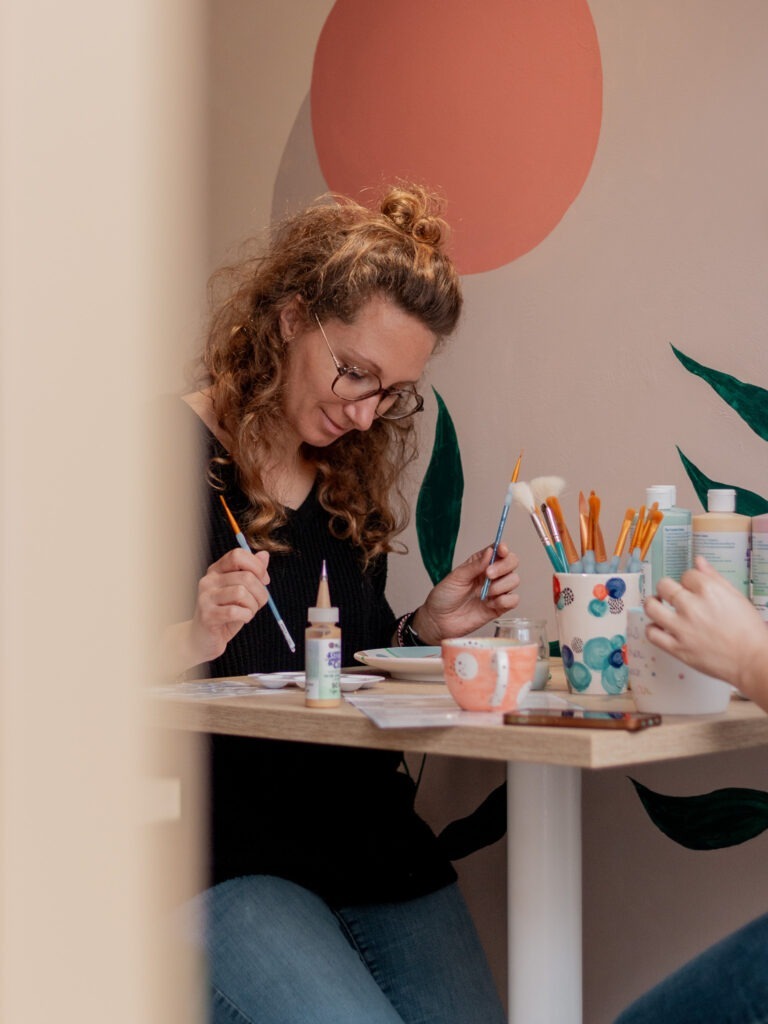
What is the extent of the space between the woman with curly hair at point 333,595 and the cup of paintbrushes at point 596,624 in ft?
0.97

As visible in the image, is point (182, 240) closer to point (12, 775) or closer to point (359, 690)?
point (12, 775)

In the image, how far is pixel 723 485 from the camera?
142 cm

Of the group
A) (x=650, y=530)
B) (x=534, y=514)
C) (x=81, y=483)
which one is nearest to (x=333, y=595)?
(x=534, y=514)

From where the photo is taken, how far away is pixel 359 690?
111 centimetres

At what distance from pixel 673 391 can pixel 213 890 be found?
2.85 ft

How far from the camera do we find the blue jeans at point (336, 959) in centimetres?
96

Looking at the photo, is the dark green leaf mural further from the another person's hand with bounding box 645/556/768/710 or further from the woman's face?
the another person's hand with bounding box 645/556/768/710

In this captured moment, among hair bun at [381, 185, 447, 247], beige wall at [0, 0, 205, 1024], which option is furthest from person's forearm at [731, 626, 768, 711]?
hair bun at [381, 185, 447, 247]

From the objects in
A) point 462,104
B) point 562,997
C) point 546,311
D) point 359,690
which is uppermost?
point 462,104

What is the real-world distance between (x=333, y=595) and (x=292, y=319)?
37cm

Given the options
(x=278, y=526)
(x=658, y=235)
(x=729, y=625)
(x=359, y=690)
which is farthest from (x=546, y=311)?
(x=729, y=625)

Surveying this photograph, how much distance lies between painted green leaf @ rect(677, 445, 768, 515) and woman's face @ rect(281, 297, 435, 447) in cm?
38

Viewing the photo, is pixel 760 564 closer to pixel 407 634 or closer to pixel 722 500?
pixel 722 500

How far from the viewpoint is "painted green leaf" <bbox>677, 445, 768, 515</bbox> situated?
1.38 meters
